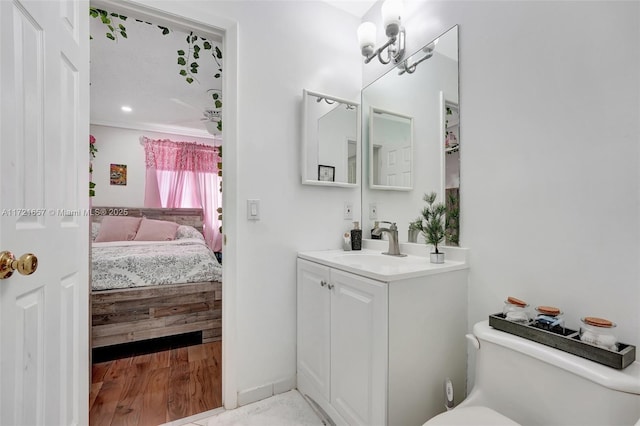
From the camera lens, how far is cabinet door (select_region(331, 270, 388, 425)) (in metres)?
1.12

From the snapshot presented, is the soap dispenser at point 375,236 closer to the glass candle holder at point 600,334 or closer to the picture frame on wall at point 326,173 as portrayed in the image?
the picture frame on wall at point 326,173

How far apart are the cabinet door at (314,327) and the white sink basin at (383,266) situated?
10 centimetres

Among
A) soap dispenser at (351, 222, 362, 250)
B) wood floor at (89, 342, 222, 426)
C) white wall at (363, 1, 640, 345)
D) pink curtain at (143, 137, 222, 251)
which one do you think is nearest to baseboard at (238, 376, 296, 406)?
wood floor at (89, 342, 222, 426)

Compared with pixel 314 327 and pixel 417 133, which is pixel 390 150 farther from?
pixel 314 327

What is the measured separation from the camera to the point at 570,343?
89 centimetres

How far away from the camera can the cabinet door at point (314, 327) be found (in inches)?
58.8

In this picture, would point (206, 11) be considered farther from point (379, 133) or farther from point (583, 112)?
point (583, 112)

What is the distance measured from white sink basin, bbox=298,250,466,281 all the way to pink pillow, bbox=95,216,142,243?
3.02 m

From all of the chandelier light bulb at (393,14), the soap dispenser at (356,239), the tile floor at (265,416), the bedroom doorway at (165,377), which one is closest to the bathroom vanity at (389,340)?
the tile floor at (265,416)

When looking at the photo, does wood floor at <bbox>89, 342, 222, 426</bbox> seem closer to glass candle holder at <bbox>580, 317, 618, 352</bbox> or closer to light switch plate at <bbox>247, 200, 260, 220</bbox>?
light switch plate at <bbox>247, 200, 260, 220</bbox>

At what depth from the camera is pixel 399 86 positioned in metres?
1.77

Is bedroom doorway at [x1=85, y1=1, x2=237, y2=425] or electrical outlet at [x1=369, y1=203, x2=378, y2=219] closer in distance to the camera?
bedroom doorway at [x1=85, y1=1, x2=237, y2=425]

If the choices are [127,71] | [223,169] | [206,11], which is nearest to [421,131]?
[223,169]

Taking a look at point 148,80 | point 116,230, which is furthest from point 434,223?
point 116,230
